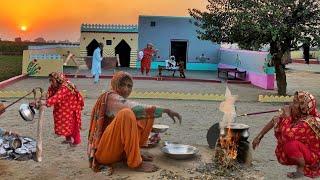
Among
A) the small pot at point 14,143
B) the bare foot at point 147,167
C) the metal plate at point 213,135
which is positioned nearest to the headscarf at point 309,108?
the metal plate at point 213,135

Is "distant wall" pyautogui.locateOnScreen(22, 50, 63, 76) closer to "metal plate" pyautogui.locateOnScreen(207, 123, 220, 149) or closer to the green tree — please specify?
the green tree

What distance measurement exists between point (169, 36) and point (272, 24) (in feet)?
46.8

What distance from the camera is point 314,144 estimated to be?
4965mm

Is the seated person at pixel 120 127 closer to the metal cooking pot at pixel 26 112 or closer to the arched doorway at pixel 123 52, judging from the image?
the metal cooking pot at pixel 26 112

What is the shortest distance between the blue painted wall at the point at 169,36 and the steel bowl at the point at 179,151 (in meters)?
22.3

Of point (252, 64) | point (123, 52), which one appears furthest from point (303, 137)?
point (123, 52)

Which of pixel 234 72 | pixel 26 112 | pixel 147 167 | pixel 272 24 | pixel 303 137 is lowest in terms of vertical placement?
pixel 147 167

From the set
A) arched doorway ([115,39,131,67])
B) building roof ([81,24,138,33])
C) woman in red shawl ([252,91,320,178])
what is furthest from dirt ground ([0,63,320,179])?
building roof ([81,24,138,33])

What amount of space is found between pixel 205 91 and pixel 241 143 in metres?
11.4

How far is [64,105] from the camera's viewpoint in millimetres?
6836

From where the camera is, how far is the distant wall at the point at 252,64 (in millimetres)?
19047

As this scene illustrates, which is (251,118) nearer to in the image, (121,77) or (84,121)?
(84,121)

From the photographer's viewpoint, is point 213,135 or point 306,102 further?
point 213,135

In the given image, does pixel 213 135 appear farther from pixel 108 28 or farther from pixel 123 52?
pixel 108 28
